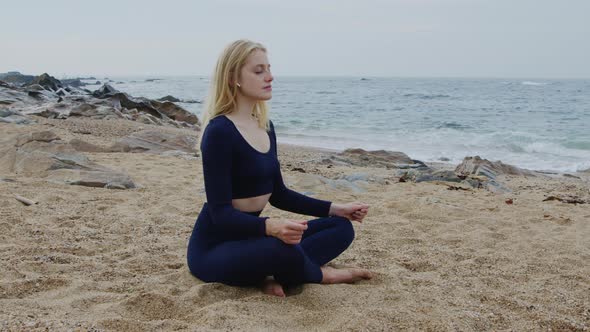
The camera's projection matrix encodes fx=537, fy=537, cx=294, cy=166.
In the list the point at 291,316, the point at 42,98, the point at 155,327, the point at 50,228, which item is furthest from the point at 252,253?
the point at 42,98

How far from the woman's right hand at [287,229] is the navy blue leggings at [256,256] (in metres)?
0.05

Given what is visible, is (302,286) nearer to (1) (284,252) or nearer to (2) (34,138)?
(1) (284,252)

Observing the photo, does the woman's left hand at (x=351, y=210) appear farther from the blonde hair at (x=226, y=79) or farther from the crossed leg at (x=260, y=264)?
the blonde hair at (x=226, y=79)

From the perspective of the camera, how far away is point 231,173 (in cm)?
289

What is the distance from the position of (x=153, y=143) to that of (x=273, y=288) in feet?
22.3

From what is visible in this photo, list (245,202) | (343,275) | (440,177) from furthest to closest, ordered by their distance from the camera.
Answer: (440,177) < (343,275) < (245,202)

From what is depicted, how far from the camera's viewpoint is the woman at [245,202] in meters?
2.79

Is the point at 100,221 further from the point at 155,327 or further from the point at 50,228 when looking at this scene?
the point at 155,327

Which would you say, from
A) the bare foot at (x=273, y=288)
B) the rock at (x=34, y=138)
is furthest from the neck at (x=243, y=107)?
the rock at (x=34, y=138)

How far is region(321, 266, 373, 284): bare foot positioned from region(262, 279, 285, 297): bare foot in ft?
0.99

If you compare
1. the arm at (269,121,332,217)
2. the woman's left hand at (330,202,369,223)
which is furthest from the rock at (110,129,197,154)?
the woman's left hand at (330,202,369,223)

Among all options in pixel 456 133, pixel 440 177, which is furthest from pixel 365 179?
pixel 456 133

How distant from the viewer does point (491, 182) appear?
7609 mm

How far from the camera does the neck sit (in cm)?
303
